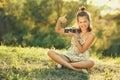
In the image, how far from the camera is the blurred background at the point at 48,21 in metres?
23.5

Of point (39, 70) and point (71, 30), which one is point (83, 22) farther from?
point (39, 70)

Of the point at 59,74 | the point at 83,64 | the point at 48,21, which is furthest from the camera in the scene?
the point at 48,21

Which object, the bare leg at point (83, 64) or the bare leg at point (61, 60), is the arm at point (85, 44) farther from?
the bare leg at point (61, 60)

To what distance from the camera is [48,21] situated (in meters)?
25.3

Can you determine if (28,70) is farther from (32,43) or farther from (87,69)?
(32,43)

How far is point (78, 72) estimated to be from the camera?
285 inches

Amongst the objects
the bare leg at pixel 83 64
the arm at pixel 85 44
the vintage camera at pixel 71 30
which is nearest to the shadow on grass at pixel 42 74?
the bare leg at pixel 83 64

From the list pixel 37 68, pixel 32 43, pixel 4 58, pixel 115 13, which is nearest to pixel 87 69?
pixel 37 68

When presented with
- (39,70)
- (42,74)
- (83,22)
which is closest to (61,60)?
(39,70)

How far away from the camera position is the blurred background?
2355 cm

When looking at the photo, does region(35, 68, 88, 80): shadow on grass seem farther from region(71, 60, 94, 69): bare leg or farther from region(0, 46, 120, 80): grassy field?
region(71, 60, 94, 69): bare leg

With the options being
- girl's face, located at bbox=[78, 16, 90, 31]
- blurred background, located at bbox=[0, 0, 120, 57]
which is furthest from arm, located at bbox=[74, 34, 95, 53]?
blurred background, located at bbox=[0, 0, 120, 57]

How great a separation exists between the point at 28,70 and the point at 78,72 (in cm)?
97

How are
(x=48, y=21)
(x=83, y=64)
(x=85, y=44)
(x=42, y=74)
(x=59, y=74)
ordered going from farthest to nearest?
(x=48, y=21), (x=83, y=64), (x=85, y=44), (x=59, y=74), (x=42, y=74)
